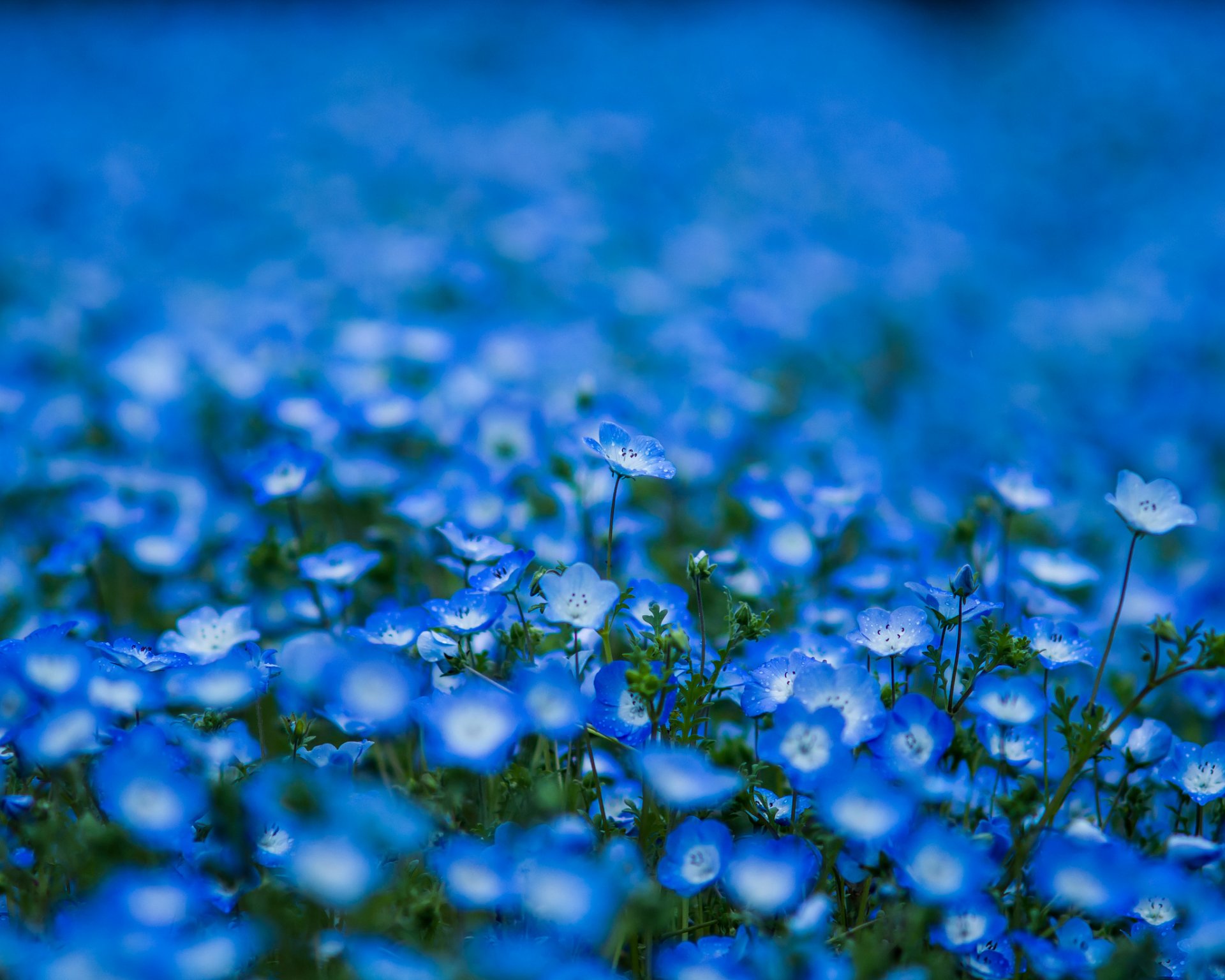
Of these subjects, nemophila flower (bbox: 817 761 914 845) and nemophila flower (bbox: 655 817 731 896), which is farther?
nemophila flower (bbox: 655 817 731 896)

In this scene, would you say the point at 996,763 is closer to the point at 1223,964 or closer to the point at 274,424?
the point at 1223,964

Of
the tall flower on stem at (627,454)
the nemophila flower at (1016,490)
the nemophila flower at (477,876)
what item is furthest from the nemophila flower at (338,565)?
the nemophila flower at (1016,490)

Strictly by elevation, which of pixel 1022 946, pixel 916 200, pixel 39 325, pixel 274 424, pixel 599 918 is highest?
pixel 599 918

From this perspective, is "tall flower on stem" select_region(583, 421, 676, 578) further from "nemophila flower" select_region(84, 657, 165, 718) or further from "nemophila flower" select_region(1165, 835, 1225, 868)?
"nemophila flower" select_region(1165, 835, 1225, 868)

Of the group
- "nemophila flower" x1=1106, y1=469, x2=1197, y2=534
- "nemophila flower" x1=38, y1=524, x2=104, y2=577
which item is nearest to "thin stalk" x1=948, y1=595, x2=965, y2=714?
"nemophila flower" x1=1106, y1=469, x2=1197, y2=534

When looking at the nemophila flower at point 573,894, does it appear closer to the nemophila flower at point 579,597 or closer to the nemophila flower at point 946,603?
the nemophila flower at point 579,597

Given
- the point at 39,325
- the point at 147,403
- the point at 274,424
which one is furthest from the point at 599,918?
the point at 39,325
